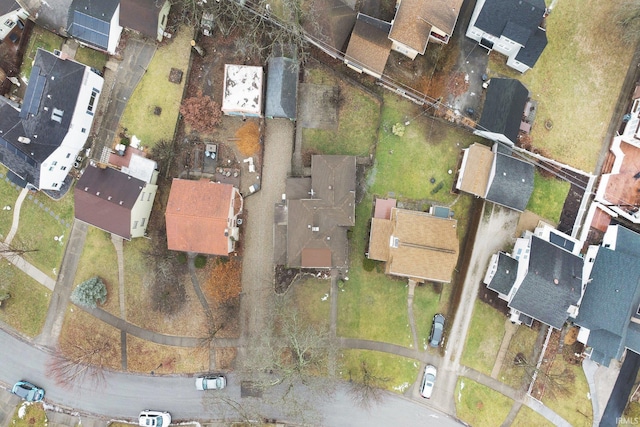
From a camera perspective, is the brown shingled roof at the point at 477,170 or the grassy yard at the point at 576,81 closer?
the brown shingled roof at the point at 477,170

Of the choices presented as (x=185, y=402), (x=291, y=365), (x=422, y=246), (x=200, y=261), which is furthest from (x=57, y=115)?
(x=422, y=246)

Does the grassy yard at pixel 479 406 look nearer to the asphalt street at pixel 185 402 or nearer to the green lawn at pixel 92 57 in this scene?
the asphalt street at pixel 185 402

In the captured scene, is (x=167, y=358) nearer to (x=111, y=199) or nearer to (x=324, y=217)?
(x=111, y=199)

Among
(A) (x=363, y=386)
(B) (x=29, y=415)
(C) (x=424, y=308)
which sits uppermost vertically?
(C) (x=424, y=308)

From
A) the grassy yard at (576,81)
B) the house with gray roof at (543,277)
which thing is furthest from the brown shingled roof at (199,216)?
the grassy yard at (576,81)

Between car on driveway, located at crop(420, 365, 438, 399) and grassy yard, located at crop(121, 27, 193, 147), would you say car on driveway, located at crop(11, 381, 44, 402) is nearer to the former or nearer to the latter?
grassy yard, located at crop(121, 27, 193, 147)

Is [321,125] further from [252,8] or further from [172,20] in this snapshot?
[172,20]

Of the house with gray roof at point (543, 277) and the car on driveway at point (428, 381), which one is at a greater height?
the house with gray roof at point (543, 277)
